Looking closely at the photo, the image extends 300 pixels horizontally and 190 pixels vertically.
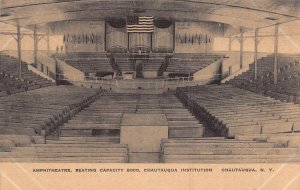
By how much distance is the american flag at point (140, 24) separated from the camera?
15.7 m

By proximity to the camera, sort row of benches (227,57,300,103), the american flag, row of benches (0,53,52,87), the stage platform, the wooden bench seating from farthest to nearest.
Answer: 1. row of benches (0,53,52,87)
2. the american flag
3. row of benches (227,57,300,103)
4. the stage platform
5. the wooden bench seating

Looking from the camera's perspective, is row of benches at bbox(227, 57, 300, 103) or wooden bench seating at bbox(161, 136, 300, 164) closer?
wooden bench seating at bbox(161, 136, 300, 164)

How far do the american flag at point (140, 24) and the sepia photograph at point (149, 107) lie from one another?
0.15ft

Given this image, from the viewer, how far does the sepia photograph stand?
4.54 m

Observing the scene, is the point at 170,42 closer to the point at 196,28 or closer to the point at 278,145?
the point at 196,28

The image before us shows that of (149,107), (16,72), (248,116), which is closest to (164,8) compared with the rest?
(149,107)

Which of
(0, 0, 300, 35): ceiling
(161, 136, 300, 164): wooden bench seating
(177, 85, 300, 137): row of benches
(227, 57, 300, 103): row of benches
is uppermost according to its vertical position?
(0, 0, 300, 35): ceiling

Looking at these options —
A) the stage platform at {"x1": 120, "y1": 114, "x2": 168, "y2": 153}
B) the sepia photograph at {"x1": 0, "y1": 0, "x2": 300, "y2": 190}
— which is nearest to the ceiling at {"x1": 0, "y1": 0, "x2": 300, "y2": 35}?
the sepia photograph at {"x1": 0, "y1": 0, "x2": 300, "y2": 190}

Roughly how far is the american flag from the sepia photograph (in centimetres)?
5

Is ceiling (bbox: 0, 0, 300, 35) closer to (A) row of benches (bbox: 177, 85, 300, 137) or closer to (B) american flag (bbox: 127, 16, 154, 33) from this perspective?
(B) american flag (bbox: 127, 16, 154, 33)

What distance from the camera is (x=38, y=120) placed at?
23.5 feet

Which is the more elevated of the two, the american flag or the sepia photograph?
the american flag

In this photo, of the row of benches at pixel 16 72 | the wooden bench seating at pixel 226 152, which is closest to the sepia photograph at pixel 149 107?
the wooden bench seating at pixel 226 152

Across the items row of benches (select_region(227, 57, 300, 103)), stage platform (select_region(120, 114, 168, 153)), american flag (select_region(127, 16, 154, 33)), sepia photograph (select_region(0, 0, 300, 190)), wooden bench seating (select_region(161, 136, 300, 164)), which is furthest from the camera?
american flag (select_region(127, 16, 154, 33))
